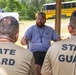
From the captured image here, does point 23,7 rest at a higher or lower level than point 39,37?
lower

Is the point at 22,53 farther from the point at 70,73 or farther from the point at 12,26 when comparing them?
the point at 70,73

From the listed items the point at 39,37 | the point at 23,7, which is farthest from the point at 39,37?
the point at 23,7

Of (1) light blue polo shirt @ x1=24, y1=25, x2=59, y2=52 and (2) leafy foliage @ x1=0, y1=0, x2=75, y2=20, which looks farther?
(2) leafy foliage @ x1=0, y1=0, x2=75, y2=20

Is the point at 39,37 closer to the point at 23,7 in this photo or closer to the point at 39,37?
the point at 39,37

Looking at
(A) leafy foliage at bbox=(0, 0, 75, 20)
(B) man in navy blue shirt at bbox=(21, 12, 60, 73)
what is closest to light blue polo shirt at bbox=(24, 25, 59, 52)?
(B) man in navy blue shirt at bbox=(21, 12, 60, 73)

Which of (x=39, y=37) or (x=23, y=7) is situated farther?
(x=23, y=7)

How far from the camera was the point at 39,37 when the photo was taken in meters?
4.55

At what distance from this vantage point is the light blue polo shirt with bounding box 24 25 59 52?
176 inches

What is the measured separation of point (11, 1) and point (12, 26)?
1337 centimetres

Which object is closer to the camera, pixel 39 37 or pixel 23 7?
pixel 39 37

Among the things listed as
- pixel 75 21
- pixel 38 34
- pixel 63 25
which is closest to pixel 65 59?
pixel 75 21

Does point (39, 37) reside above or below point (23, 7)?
above

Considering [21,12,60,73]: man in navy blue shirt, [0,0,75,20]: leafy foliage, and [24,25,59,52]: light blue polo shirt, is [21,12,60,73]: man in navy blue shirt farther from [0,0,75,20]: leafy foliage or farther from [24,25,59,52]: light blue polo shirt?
[0,0,75,20]: leafy foliage

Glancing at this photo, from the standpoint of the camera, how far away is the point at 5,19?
2.29 metres
